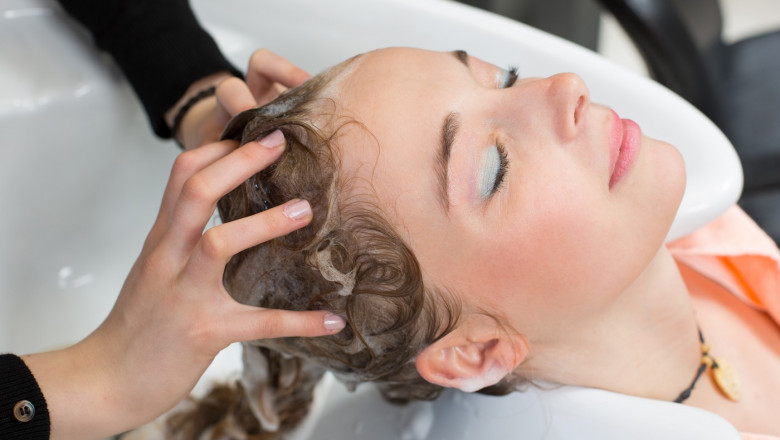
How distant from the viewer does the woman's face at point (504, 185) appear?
2.53ft

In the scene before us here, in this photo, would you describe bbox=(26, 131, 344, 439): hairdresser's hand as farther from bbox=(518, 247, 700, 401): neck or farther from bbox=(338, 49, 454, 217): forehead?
bbox=(518, 247, 700, 401): neck

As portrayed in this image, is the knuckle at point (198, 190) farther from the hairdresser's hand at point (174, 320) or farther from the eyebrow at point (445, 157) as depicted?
the eyebrow at point (445, 157)

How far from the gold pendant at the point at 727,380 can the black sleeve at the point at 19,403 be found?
0.82 m

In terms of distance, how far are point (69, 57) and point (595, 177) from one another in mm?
875

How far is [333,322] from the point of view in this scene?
794 mm

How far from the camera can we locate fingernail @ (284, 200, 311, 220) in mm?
736

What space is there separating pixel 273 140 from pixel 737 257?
2.42ft

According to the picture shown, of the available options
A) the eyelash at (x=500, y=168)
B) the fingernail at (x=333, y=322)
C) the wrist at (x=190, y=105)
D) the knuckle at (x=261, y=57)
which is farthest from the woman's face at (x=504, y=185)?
the wrist at (x=190, y=105)

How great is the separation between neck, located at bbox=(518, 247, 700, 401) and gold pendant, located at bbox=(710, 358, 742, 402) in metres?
0.04

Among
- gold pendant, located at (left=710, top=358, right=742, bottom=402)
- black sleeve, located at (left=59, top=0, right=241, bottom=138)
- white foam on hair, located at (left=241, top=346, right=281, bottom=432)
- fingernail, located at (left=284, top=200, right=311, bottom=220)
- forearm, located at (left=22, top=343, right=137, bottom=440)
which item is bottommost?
white foam on hair, located at (left=241, top=346, right=281, bottom=432)

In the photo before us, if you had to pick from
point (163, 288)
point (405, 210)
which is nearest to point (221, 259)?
point (163, 288)

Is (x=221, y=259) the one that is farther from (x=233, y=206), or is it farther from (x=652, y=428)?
(x=652, y=428)

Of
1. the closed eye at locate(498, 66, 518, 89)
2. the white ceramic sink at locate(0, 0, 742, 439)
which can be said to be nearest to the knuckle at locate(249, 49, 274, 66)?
the white ceramic sink at locate(0, 0, 742, 439)

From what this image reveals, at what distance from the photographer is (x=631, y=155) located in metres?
0.84
